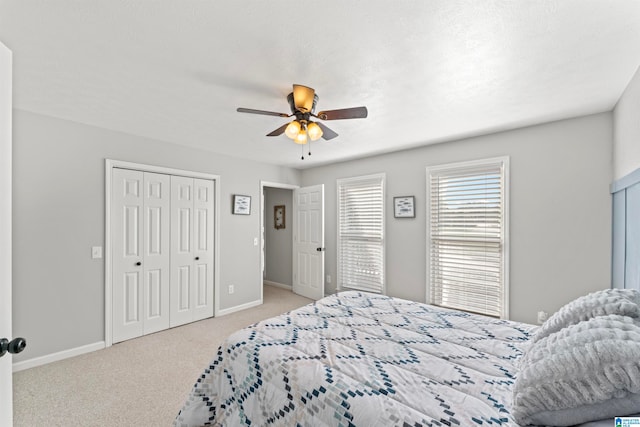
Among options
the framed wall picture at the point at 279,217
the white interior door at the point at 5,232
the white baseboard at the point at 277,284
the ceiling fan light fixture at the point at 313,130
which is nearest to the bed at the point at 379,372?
the white interior door at the point at 5,232

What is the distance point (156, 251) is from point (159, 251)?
37 mm

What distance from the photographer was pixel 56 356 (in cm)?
287

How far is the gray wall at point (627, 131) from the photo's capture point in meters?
2.05

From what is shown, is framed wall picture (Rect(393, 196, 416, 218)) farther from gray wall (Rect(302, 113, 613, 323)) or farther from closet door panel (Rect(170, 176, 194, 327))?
closet door panel (Rect(170, 176, 194, 327))

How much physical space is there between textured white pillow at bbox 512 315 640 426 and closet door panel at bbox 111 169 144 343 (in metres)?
3.82

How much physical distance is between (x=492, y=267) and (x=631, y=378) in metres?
2.87

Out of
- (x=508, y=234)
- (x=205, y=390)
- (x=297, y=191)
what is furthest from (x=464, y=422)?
(x=297, y=191)

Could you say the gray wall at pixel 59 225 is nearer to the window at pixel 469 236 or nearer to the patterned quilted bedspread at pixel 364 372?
the patterned quilted bedspread at pixel 364 372

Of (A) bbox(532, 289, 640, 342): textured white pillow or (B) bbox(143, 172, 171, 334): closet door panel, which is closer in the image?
(A) bbox(532, 289, 640, 342): textured white pillow

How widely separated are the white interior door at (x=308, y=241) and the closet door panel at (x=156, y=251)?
2257 millimetres

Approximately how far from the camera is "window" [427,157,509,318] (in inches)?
135

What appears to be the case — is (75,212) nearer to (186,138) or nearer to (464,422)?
(186,138)

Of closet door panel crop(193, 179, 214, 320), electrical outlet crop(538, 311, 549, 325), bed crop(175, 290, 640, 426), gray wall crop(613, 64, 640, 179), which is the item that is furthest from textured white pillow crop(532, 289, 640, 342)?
closet door panel crop(193, 179, 214, 320)

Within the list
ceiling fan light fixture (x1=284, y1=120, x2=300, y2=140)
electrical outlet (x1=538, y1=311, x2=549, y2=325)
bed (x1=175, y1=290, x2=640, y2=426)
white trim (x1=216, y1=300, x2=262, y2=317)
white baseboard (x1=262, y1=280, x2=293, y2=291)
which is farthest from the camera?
white baseboard (x1=262, y1=280, x2=293, y2=291)
